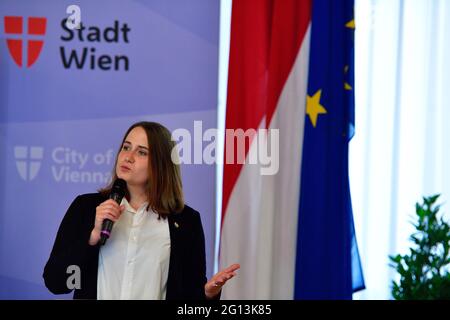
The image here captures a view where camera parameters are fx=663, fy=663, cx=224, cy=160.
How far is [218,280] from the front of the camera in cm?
207

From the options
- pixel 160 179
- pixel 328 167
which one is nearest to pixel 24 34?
pixel 160 179

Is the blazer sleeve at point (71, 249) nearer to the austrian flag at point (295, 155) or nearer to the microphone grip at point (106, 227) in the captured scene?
the microphone grip at point (106, 227)

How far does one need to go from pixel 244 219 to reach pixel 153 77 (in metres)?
0.86

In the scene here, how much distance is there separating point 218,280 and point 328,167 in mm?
1481

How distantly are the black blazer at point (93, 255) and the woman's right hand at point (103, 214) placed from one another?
5 cm

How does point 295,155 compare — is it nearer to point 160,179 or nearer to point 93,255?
point 160,179

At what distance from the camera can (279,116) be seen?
11.1 ft

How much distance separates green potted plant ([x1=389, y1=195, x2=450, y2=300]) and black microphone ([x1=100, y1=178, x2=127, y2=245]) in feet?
4.97

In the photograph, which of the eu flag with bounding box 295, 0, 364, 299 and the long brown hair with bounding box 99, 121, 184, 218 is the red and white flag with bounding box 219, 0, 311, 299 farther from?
the long brown hair with bounding box 99, 121, 184, 218

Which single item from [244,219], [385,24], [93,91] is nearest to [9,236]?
[93,91]

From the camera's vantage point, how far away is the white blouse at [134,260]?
2.12 m

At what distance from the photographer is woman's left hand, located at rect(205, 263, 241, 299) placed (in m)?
2.05

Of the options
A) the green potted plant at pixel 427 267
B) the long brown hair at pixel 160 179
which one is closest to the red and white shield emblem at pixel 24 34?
the long brown hair at pixel 160 179

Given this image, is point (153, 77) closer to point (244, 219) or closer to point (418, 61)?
point (244, 219)
